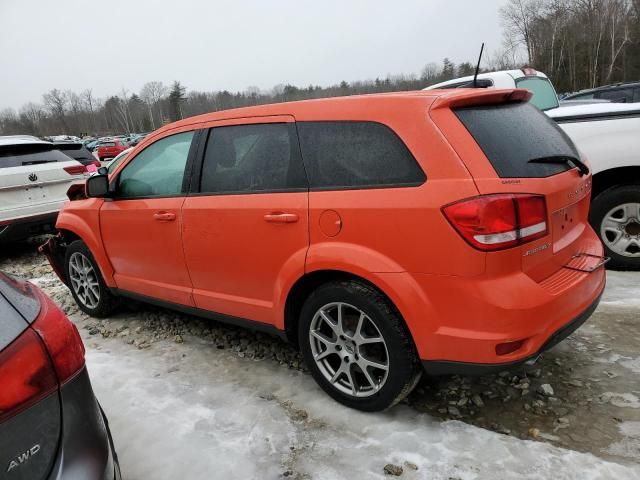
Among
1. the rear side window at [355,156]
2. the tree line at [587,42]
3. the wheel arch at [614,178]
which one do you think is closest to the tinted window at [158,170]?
the rear side window at [355,156]

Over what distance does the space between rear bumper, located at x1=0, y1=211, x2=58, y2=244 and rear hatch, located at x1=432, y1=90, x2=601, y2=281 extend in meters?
6.19

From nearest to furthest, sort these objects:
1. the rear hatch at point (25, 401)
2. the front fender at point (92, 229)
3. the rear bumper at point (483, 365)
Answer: the rear hatch at point (25, 401) < the rear bumper at point (483, 365) < the front fender at point (92, 229)

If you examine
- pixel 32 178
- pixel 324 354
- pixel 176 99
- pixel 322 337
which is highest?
pixel 176 99

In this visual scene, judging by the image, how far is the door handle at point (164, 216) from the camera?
133 inches

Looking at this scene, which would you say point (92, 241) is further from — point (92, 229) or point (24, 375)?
point (24, 375)

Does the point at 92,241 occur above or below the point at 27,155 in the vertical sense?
below

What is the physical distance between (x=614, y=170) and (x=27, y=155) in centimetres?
721

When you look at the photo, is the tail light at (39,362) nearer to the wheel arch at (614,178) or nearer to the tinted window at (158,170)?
the tinted window at (158,170)

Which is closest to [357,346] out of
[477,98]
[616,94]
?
[477,98]

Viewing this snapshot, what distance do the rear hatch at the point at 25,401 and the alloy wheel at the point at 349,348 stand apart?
145cm

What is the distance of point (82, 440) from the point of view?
159cm

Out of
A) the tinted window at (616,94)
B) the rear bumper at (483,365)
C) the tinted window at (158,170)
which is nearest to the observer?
the rear bumper at (483,365)

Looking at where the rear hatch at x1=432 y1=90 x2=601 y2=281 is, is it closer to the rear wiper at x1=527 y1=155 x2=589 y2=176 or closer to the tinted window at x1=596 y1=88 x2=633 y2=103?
the rear wiper at x1=527 y1=155 x2=589 y2=176

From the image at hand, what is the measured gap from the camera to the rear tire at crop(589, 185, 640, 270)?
4.37 metres
